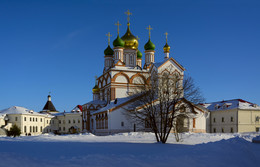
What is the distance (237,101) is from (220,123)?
438cm

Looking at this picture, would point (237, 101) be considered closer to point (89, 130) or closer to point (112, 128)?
point (112, 128)

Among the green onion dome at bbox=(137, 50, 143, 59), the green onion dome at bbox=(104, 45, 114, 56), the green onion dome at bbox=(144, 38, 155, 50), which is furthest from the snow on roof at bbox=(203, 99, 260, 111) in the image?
the green onion dome at bbox=(104, 45, 114, 56)

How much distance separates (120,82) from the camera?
139 ft

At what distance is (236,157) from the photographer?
1166 cm

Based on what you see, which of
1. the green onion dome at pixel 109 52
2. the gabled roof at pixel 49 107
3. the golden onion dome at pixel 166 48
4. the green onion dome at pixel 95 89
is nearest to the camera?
the golden onion dome at pixel 166 48

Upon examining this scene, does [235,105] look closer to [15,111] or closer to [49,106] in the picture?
[15,111]

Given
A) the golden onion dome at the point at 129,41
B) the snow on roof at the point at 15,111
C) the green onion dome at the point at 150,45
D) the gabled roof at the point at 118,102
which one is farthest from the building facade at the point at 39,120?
the green onion dome at the point at 150,45

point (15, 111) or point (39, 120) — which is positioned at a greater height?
point (15, 111)

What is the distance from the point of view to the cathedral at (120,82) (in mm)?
37781

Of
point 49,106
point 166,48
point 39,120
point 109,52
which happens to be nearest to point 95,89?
point 109,52

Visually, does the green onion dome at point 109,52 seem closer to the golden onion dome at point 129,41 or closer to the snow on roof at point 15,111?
the golden onion dome at point 129,41

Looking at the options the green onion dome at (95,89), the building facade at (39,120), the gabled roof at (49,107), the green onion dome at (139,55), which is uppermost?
the green onion dome at (139,55)

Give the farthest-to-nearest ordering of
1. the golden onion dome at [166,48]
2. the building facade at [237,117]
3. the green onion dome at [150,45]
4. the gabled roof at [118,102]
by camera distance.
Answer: the green onion dome at [150,45], the golden onion dome at [166,48], the building facade at [237,117], the gabled roof at [118,102]

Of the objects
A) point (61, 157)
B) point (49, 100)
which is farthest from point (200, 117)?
point (49, 100)
